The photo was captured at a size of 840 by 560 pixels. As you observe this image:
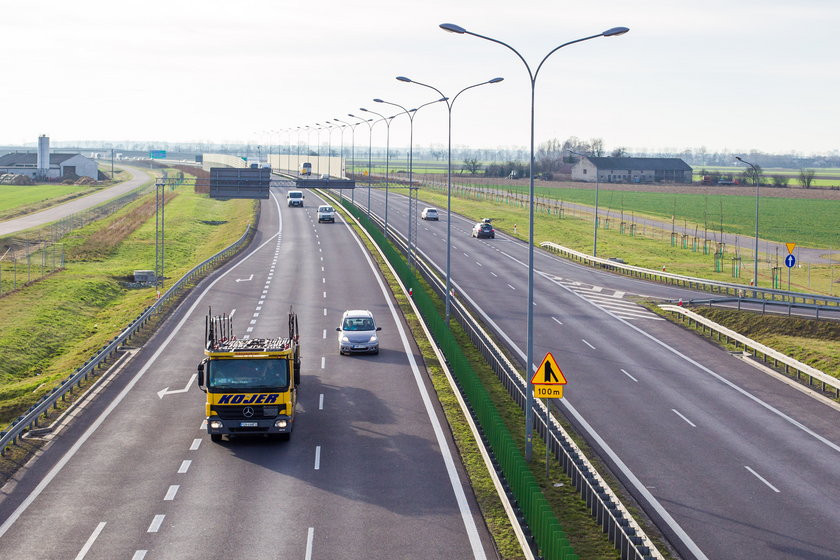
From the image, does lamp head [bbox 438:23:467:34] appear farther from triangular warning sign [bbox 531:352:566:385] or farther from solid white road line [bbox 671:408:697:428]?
solid white road line [bbox 671:408:697:428]

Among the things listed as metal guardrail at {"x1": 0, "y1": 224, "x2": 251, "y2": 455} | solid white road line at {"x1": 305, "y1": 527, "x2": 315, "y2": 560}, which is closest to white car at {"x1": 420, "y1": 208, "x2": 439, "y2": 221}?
metal guardrail at {"x1": 0, "y1": 224, "x2": 251, "y2": 455}

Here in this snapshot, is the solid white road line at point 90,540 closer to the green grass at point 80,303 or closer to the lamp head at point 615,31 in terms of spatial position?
the green grass at point 80,303

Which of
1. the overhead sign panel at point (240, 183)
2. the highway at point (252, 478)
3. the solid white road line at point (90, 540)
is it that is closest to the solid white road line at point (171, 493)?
the highway at point (252, 478)

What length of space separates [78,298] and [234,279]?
30.2 feet

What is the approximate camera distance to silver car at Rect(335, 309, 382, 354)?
37.0 meters

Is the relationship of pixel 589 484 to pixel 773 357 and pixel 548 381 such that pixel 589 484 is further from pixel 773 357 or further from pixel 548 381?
pixel 773 357

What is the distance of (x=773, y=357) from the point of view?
1441 inches

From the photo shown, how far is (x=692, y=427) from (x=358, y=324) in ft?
48.6

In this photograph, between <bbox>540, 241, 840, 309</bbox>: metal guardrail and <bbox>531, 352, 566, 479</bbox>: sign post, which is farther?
<bbox>540, 241, 840, 309</bbox>: metal guardrail

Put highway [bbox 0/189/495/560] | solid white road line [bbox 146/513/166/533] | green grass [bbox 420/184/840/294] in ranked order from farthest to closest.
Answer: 1. green grass [bbox 420/184/840/294]
2. solid white road line [bbox 146/513/166/533]
3. highway [bbox 0/189/495/560]

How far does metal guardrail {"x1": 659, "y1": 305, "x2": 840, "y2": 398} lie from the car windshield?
1542cm

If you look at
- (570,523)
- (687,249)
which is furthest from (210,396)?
(687,249)

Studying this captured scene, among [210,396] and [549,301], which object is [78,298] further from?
[210,396]

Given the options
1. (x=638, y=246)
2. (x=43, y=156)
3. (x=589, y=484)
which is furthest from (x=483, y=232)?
(x=43, y=156)
